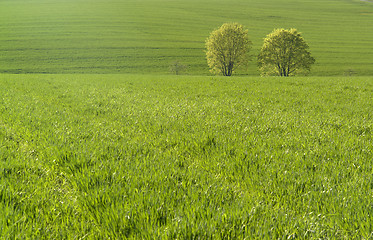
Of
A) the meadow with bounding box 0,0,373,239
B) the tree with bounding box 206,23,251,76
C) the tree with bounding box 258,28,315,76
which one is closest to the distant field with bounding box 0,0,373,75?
the tree with bounding box 206,23,251,76

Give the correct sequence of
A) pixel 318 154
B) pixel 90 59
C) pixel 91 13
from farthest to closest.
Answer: pixel 91 13, pixel 90 59, pixel 318 154

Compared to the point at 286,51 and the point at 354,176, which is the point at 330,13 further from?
the point at 354,176

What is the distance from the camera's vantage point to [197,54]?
225ft

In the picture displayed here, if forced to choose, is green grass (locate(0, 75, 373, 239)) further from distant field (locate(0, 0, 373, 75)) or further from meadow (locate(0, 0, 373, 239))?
distant field (locate(0, 0, 373, 75))

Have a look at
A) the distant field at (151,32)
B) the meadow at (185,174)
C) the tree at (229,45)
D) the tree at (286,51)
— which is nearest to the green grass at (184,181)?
the meadow at (185,174)

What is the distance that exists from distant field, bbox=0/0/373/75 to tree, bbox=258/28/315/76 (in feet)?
41.3

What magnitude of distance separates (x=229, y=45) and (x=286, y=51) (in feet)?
34.5

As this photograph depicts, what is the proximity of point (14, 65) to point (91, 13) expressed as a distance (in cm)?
5606

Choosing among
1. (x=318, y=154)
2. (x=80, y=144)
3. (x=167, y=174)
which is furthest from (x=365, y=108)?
(x=80, y=144)

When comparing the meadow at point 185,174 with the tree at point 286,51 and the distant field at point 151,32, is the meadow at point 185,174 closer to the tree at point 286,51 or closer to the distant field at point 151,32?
the tree at point 286,51

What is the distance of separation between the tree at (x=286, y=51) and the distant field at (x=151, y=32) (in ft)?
41.3

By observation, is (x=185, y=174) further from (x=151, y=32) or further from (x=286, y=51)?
(x=151, y=32)

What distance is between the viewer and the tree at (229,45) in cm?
4759

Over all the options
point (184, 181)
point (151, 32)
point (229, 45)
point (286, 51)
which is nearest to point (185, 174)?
point (184, 181)
